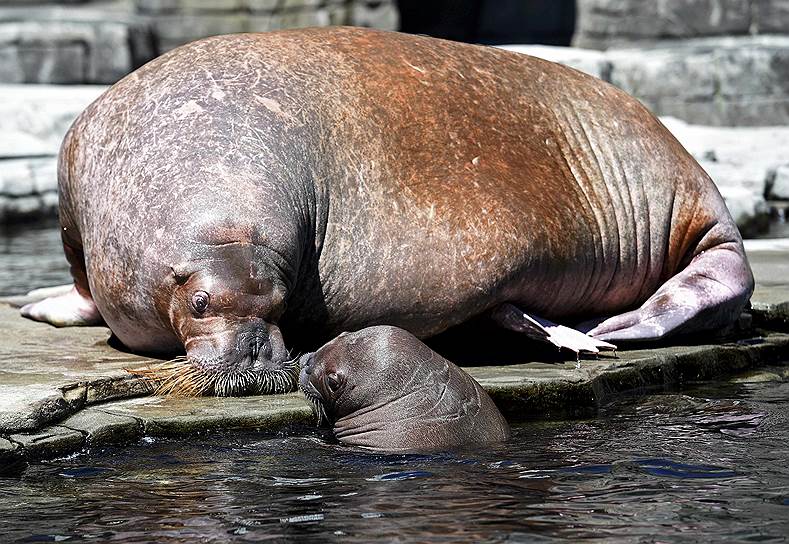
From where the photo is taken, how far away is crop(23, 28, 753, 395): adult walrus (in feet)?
16.3

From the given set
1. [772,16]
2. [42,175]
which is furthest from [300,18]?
[42,175]

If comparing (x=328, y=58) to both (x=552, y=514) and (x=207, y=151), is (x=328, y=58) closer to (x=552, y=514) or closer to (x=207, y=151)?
(x=207, y=151)

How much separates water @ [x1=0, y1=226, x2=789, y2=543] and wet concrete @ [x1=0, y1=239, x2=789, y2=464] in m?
0.08

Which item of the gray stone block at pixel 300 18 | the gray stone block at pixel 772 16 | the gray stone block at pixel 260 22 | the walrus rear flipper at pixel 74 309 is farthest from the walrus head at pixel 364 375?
the gray stone block at pixel 260 22

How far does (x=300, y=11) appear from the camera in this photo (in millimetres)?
17422

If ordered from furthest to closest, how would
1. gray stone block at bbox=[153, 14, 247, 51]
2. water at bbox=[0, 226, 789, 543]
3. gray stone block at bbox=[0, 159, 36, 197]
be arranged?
gray stone block at bbox=[153, 14, 247, 51] < gray stone block at bbox=[0, 159, 36, 197] < water at bbox=[0, 226, 789, 543]

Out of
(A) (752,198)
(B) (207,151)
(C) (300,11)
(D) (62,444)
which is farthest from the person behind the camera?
(C) (300,11)

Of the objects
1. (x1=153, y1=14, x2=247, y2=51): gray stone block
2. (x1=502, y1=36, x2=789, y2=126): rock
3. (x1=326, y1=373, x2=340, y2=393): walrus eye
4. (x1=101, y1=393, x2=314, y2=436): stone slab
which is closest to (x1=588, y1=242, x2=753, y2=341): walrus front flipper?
(x1=326, y1=373, x2=340, y2=393): walrus eye

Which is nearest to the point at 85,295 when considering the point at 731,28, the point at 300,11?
the point at 731,28

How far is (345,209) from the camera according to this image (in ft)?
17.4

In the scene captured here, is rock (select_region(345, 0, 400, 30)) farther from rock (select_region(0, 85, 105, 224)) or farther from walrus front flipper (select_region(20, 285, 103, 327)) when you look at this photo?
walrus front flipper (select_region(20, 285, 103, 327))

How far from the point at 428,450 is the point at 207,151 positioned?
1.43 metres

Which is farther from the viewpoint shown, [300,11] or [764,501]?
[300,11]

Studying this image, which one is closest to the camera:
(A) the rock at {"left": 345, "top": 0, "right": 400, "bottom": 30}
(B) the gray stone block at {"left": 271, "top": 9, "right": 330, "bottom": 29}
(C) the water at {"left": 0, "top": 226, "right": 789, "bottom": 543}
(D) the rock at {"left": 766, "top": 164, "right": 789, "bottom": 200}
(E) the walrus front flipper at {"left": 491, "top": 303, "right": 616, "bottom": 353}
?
(C) the water at {"left": 0, "top": 226, "right": 789, "bottom": 543}
